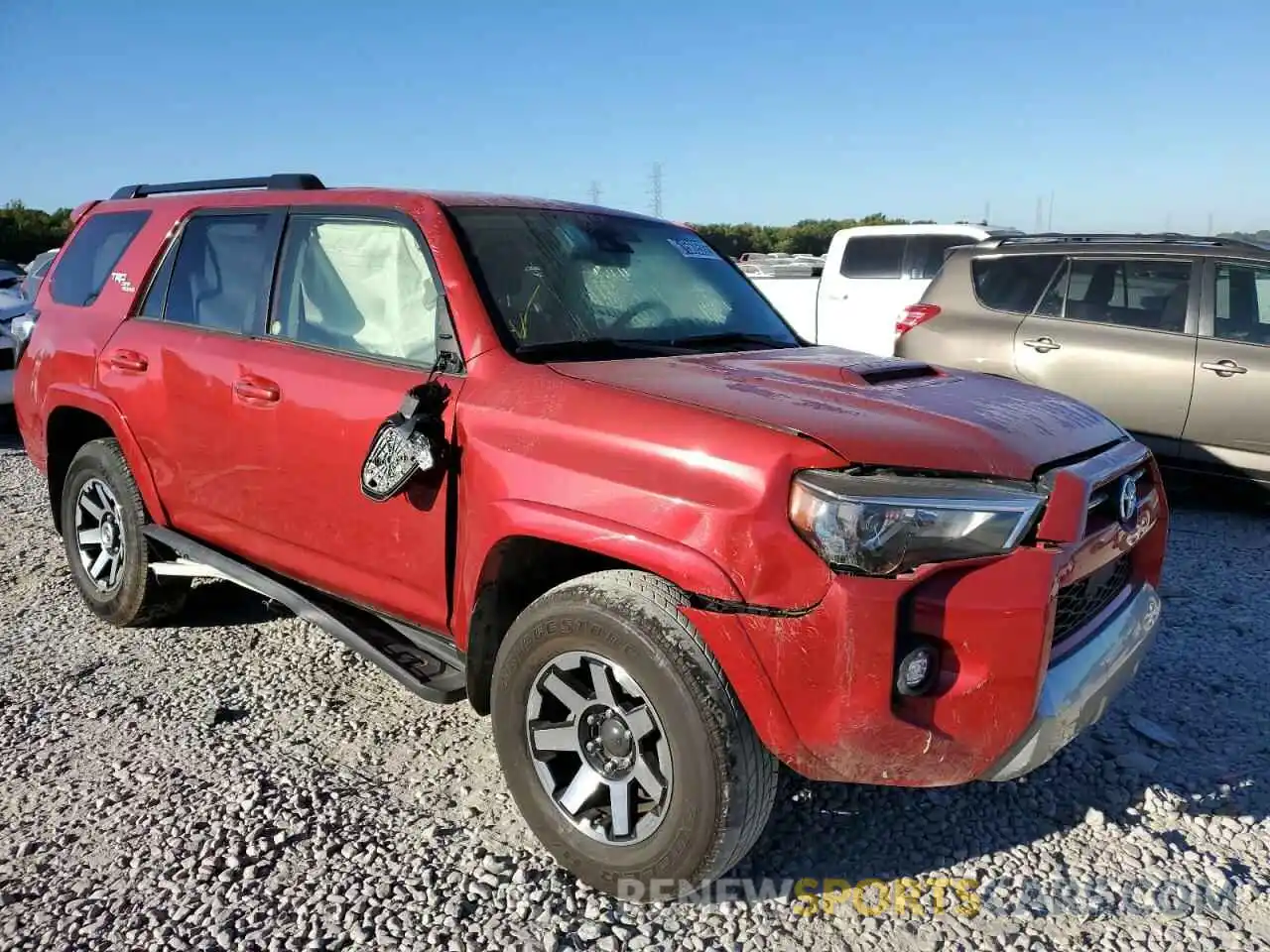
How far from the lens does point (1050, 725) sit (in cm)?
231

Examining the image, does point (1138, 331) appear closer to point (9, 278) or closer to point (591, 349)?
point (591, 349)

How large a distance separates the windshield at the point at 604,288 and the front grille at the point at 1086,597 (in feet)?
4.55

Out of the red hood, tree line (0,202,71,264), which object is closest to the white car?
the red hood

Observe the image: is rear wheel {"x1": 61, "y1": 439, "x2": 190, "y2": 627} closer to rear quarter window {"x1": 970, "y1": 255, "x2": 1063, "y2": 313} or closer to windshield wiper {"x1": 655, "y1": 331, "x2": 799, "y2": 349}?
windshield wiper {"x1": 655, "y1": 331, "x2": 799, "y2": 349}

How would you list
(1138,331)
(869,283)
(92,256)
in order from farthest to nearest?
(869,283), (1138,331), (92,256)

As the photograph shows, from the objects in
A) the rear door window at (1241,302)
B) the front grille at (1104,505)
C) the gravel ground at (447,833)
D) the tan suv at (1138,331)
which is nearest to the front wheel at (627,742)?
the gravel ground at (447,833)

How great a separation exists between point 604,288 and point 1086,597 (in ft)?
5.86

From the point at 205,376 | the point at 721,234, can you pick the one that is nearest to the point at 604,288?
the point at 205,376

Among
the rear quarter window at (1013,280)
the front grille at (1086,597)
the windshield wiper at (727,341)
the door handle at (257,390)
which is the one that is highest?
the rear quarter window at (1013,280)

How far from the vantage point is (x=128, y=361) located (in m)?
4.05

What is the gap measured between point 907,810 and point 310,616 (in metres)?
2.00

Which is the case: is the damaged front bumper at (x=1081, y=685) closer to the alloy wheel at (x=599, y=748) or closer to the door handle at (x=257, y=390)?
the alloy wheel at (x=599, y=748)

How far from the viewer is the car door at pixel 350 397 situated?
298 cm

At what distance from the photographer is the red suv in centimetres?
221
